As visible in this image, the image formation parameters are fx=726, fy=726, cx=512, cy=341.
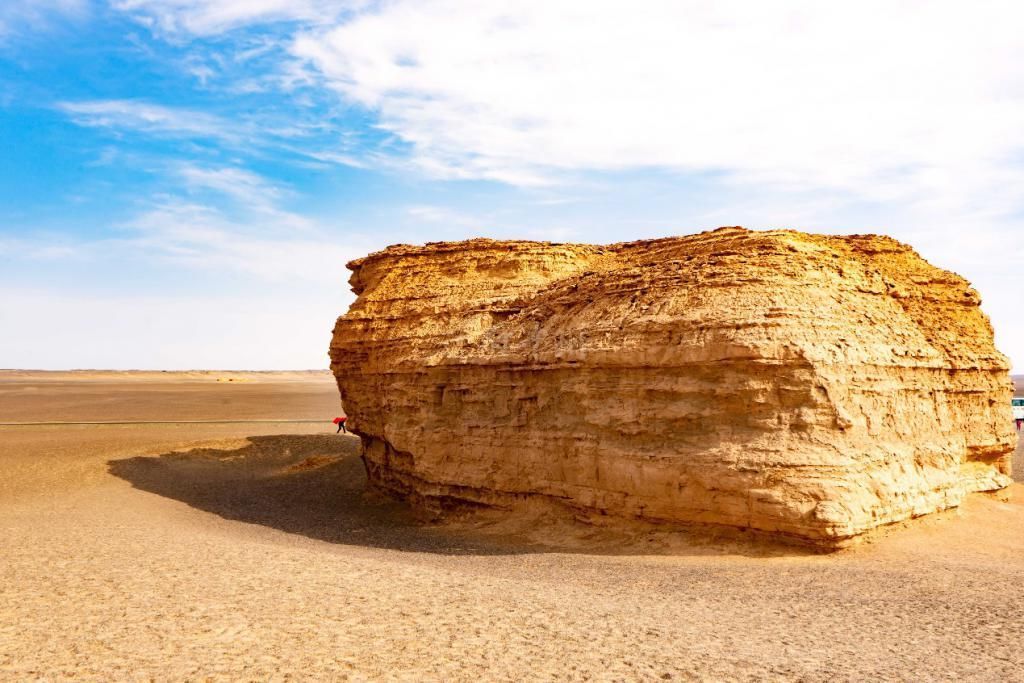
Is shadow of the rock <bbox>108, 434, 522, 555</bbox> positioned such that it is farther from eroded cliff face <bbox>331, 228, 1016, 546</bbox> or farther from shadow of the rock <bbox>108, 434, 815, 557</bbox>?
eroded cliff face <bbox>331, 228, 1016, 546</bbox>

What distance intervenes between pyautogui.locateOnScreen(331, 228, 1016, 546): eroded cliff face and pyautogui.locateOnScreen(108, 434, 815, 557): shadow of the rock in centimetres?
52

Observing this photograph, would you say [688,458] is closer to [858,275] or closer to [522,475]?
[522,475]

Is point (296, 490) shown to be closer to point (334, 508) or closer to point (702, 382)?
point (334, 508)

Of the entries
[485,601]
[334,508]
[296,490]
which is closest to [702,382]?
[485,601]

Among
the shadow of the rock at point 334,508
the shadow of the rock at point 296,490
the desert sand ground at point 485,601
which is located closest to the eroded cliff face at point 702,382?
the shadow of the rock at point 334,508

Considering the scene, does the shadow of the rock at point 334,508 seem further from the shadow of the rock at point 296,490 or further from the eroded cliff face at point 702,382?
the eroded cliff face at point 702,382

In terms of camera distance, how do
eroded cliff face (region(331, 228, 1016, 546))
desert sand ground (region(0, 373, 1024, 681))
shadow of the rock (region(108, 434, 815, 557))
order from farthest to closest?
shadow of the rock (region(108, 434, 815, 557)), eroded cliff face (region(331, 228, 1016, 546)), desert sand ground (region(0, 373, 1024, 681))

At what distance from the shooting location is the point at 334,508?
20.8m

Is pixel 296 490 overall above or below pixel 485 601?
below

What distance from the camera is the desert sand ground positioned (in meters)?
7.95

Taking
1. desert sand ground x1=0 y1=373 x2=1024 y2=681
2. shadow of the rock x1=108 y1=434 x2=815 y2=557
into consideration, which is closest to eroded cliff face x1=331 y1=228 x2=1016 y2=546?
shadow of the rock x1=108 y1=434 x2=815 y2=557

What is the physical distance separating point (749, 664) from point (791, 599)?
278cm

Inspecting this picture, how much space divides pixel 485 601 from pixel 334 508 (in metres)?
11.6

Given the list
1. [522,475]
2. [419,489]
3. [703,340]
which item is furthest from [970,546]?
[419,489]
